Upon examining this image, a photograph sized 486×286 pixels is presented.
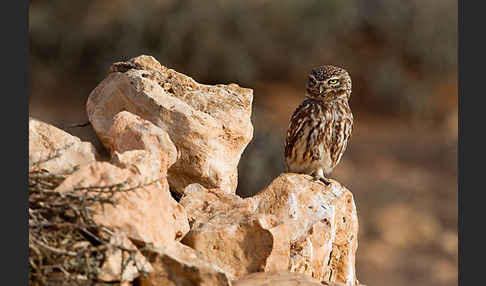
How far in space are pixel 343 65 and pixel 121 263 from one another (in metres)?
17.4

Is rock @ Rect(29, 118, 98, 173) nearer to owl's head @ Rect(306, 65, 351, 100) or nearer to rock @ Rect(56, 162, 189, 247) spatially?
rock @ Rect(56, 162, 189, 247)

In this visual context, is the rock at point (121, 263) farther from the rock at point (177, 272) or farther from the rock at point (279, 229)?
the rock at point (279, 229)

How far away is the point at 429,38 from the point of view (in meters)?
23.0

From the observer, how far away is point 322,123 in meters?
7.49

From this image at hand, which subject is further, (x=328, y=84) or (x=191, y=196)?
(x=328, y=84)

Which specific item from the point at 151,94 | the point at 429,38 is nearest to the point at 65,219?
the point at 151,94

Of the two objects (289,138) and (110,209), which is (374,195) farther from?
(110,209)

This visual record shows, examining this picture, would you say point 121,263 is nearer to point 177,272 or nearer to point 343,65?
point 177,272

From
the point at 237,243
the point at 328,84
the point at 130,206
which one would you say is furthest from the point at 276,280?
the point at 328,84

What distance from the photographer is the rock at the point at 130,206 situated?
4.38 meters

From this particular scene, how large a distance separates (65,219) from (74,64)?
669 inches

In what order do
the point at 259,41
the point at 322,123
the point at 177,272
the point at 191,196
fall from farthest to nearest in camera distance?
the point at 259,41 → the point at 322,123 → the point at 191,196 → the point at 177,272

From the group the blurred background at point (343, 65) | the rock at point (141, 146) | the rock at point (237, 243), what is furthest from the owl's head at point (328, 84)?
the blurred background at point (343, 65)

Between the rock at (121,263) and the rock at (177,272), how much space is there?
0.25ft
